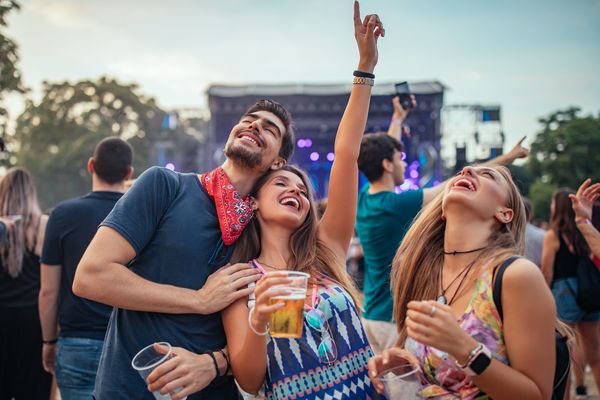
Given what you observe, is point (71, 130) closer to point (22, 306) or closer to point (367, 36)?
point (22, 306)

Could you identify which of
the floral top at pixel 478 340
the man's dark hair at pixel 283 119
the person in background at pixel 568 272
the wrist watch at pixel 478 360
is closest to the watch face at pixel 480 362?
the wrist watch at pixel 478 360

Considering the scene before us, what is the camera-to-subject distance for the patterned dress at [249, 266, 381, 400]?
1.81 m

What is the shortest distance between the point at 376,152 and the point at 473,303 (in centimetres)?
217

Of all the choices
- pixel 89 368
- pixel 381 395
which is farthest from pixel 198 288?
pixel 89 368

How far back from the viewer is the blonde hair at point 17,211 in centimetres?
384

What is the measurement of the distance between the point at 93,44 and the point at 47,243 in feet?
76.4

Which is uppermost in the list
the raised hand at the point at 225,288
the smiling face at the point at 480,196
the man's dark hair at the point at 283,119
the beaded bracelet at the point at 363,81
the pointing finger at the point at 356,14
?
the pointing finger at the point at 356,14

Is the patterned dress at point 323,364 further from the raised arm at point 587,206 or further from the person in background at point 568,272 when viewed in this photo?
the person in background at point 568,272

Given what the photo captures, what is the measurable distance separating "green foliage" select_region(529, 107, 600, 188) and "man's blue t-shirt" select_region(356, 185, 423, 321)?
32.5 metres

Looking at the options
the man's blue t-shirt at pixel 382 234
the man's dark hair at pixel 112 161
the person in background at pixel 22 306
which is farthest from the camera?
the person in background at pixel 22 306

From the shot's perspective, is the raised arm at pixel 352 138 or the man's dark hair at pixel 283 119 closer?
the raised arm at pixel 352 138

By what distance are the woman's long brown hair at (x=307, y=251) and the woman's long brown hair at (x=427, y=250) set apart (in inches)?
8.2

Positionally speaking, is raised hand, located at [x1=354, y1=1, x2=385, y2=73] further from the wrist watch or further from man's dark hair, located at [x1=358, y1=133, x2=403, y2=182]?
man's dark hair, located at [x1=358, y1=133, x2=403, y2=182]

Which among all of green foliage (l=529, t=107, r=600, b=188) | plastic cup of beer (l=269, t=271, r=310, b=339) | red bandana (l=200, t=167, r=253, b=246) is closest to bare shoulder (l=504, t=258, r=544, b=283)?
plastic cup of beer (l=269, t=271, r=310, b=339)
